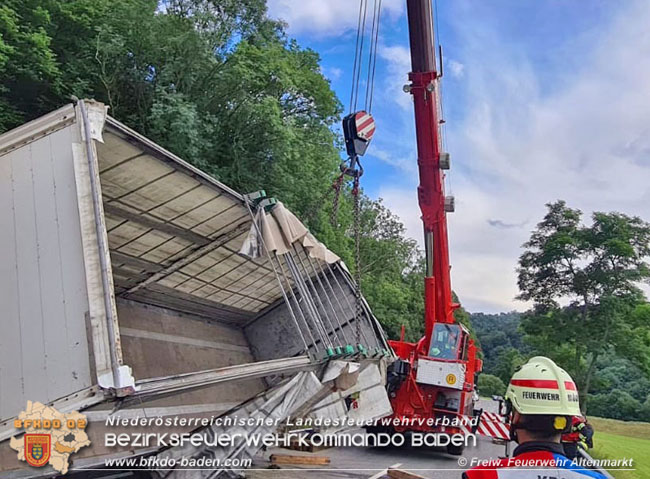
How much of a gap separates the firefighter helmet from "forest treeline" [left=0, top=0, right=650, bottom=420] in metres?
6.10

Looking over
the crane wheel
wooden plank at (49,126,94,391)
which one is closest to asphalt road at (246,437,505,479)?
the crane wheel

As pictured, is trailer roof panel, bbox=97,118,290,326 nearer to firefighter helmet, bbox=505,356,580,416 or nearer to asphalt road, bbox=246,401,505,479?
asphalt road, bbox=246,401,505,479

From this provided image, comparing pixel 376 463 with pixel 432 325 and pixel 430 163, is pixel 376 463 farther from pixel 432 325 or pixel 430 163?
pixel 430 163

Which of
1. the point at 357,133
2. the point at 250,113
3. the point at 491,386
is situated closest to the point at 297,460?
the point at 357,133

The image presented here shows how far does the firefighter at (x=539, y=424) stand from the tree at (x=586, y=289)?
1837 cm

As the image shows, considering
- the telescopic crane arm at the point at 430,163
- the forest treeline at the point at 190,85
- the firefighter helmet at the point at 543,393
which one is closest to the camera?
the firefighter helmet at the point at 543,393

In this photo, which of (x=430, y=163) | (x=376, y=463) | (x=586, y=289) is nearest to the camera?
(x=376, y=463)

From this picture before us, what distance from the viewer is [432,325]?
8.67 metres

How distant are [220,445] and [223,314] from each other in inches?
212

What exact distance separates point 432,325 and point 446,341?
0.41 m

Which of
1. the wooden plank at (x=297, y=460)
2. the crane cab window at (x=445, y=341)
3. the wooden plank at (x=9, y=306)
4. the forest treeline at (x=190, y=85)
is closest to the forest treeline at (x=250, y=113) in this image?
the forest treeline at (x=190, y=85)

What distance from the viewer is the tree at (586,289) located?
17.8 meters

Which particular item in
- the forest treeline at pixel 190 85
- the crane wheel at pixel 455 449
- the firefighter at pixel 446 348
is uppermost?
the forest treeline at pixel 190 85

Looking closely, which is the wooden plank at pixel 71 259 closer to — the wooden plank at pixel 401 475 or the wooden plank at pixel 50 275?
the wooden plank at pixel 50 275
